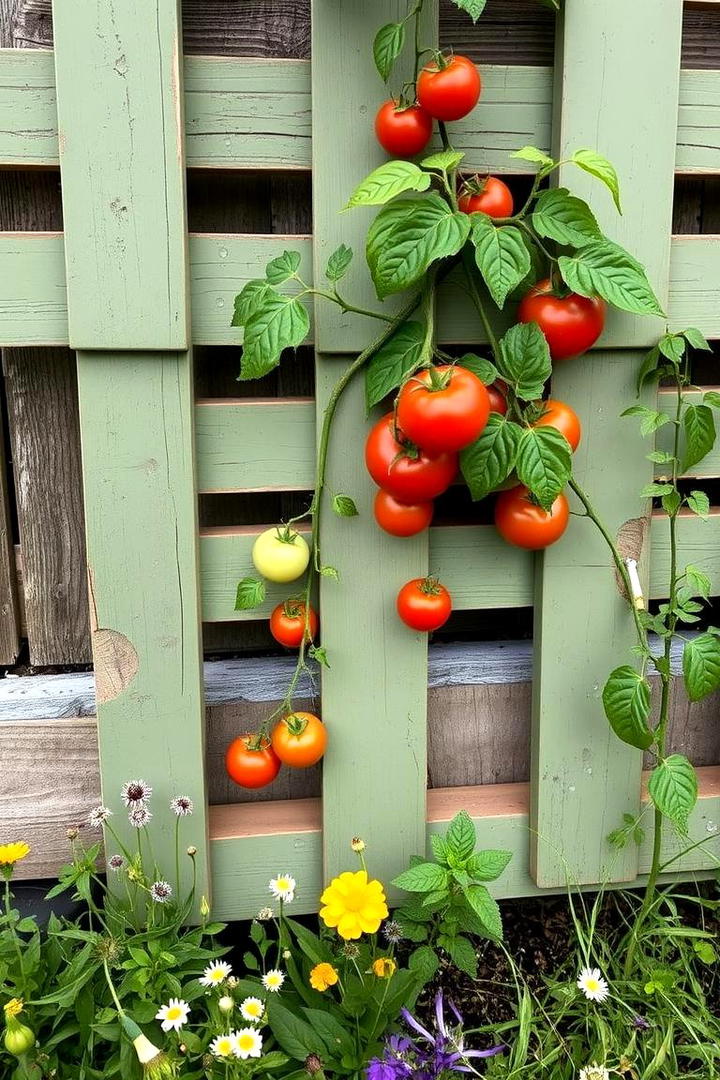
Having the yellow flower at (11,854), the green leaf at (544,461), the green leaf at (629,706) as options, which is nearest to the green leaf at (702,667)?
the green leaf at (629,706)

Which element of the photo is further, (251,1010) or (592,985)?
(592,985)

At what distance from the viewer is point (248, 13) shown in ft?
4.45

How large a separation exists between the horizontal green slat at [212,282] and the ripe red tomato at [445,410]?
229 mm

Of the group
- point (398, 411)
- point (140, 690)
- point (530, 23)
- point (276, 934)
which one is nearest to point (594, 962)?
point (276, 934)

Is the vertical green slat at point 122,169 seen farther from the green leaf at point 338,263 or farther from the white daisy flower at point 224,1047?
the white daisy flower at point 224,1047

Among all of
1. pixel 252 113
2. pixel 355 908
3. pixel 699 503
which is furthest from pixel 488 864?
pixel 252 113

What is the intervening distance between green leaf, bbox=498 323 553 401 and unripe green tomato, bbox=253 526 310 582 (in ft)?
1.29

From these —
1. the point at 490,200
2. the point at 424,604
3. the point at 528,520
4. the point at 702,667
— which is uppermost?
the point at 490,200

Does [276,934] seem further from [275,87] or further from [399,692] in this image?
[275,87]

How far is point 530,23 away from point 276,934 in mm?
1595

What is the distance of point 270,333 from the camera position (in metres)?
1.14

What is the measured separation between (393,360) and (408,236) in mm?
182

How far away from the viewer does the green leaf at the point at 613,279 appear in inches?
44.9

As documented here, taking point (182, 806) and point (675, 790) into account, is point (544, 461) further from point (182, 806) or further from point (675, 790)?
point (182, 806)
